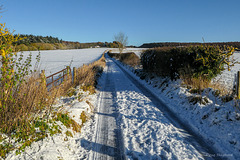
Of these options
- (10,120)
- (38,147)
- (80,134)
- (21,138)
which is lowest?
(80,134)

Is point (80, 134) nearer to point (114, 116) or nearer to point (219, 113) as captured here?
point (114, 116)

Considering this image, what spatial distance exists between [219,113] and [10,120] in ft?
19.9

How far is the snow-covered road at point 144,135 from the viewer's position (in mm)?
3549

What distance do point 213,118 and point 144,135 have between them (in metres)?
2.48

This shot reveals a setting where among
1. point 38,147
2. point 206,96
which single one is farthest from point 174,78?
point 38,147

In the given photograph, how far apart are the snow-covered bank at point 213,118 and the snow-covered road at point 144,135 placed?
336 mm

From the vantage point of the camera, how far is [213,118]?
4762 mm

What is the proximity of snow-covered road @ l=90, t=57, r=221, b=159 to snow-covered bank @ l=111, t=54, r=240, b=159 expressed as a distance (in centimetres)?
34

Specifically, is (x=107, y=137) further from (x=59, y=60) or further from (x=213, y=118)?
(x=59, y=60)

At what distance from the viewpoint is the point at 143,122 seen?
5.14 metres

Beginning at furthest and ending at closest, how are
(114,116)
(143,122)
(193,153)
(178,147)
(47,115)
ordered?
1. (114,116)
2. (143,122)
3. (47,115)
4. (178,147)
5. (193,153)

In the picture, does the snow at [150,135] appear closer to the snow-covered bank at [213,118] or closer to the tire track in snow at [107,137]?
the tire track in snow at [107,137]

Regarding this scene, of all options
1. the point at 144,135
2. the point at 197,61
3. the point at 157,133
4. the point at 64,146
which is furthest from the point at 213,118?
the point at 64,146

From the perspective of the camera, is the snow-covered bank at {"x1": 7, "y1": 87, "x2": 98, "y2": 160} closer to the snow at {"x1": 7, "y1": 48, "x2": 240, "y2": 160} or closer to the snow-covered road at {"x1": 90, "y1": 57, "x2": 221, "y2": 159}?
the snow at {"x1": 7, "y1": 48, "x2": 240, "y2": 160}
